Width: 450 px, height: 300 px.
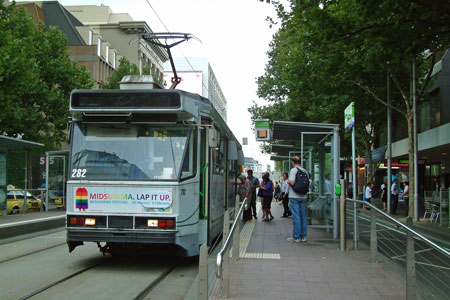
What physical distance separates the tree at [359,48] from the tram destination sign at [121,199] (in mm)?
6895

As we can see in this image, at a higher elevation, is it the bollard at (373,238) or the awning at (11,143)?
the awning at (11,143)

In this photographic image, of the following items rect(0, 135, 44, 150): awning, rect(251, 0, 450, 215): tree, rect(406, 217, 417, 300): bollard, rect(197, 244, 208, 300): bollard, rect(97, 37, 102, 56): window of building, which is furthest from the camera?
rect(97, 37, 102, 56): window of building

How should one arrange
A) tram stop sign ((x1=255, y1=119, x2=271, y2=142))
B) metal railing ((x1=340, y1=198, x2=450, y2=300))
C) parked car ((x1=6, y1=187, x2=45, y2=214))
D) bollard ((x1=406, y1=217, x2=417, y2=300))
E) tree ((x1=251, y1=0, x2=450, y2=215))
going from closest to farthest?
metal railing ((x1=340, y1=198, x2=450, y2=300))
bollard ((x1=406, y1=217, x2=417, y2=300))
tree ((x1=251, y1=0, x2=450, y2=215))
tram stop sign ((x1=255, y1=119, x2=271, y2=142))
parked car ((x1=6, y1=187, x2=45, y2=214))

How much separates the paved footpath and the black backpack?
1.16 m

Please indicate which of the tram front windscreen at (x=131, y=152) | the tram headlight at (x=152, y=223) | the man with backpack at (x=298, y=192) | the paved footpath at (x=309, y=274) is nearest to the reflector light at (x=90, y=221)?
the tram front windscreen at (x=131, y=152)

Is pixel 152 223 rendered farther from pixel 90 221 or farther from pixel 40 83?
pixel 40 83

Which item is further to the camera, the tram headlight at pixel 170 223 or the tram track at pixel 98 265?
the tram headlight at pixel 170 223

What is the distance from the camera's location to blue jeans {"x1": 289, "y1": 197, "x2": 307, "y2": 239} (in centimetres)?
996

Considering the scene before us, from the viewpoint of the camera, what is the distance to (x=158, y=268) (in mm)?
8258

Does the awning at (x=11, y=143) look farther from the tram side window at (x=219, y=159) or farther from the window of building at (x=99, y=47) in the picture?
the window of building at (x=99, y=47)

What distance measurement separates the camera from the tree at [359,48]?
1129 cm

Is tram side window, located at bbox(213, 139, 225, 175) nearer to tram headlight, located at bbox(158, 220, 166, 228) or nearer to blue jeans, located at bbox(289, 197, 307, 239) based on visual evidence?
blue jeans, located at bbox(289, 197, 307, 239)

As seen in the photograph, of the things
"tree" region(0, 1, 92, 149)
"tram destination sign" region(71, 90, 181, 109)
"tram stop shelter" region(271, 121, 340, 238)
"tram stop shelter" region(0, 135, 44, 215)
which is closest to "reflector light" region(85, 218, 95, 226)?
"tram destination sign" region(71, 90, 181, 109)

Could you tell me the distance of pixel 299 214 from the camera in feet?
32.8
